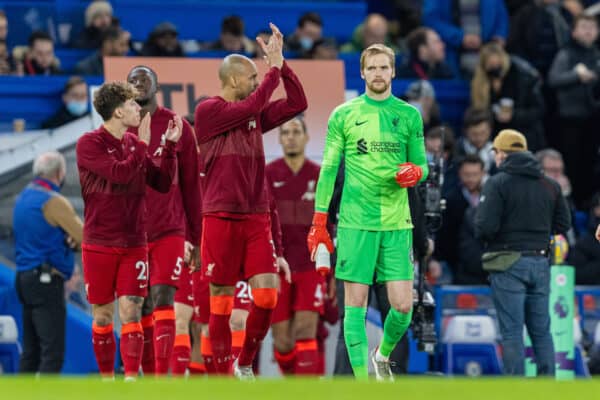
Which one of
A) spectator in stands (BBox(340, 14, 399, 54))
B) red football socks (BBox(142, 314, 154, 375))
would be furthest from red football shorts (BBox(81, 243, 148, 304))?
spectator in stands (BBox(340, 14, 399, 54))

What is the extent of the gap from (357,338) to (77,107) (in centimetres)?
598

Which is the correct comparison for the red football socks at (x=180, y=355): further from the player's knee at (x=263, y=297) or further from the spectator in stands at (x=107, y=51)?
the spectator in stands at (x=107, y=51)

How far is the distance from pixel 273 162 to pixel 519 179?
2327 millimetres

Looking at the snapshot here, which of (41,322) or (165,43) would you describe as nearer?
(41,322)

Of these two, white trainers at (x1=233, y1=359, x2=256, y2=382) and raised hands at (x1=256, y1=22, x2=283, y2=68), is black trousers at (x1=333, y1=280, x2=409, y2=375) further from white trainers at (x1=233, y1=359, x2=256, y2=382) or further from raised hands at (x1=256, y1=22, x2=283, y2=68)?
raised hands at (x1=256, y1=22, x2=283, y2=68)

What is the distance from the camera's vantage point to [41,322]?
47.7 ft

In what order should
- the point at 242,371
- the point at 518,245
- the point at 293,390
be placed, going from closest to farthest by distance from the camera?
the point at 293,390, the point at 242,371, the point at 518,245

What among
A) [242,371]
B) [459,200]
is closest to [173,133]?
[242,371]

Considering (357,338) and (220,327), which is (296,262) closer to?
(220,327)

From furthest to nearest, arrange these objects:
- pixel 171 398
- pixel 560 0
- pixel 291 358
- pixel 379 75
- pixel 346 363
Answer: pixel 560 0 → pixel 291 358 → pixel 346 363 → pixel 379 75 → pixel 171 398

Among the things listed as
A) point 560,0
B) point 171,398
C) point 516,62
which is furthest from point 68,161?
point 171,398

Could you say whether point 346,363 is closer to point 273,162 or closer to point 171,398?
point 273,162

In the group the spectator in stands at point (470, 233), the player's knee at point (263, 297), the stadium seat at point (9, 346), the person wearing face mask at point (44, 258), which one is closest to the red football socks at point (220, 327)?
the player's knee at point (263, 297)

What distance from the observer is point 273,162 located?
14633 millimetres
